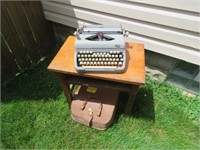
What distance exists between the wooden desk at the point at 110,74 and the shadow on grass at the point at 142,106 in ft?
1.04

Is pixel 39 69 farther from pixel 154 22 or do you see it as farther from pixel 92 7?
pixel 154 22

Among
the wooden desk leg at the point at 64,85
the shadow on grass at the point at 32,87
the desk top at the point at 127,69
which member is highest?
the desk top at the point at 127,69

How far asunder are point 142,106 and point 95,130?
0.64 meters

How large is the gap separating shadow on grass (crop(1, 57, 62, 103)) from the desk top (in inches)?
31.9

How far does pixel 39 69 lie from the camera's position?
2816 millimetres

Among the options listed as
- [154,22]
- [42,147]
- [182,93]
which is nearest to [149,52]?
[154,22]

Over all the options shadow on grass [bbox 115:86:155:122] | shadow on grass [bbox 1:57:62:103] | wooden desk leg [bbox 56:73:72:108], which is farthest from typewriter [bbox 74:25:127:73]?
shadow on grass [bbox 1:57:62:103]

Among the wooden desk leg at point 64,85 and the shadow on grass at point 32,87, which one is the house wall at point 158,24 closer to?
the shadow on grass at point 32,87

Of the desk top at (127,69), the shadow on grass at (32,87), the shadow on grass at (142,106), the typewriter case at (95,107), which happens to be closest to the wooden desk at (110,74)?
the desk top at (127,69)

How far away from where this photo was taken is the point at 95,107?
2.04m

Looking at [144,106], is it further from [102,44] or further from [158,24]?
[102,44]

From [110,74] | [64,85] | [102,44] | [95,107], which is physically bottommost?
[95,107]

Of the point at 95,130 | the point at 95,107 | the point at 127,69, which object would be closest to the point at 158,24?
the point at 127,69

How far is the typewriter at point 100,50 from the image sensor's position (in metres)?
1.60
